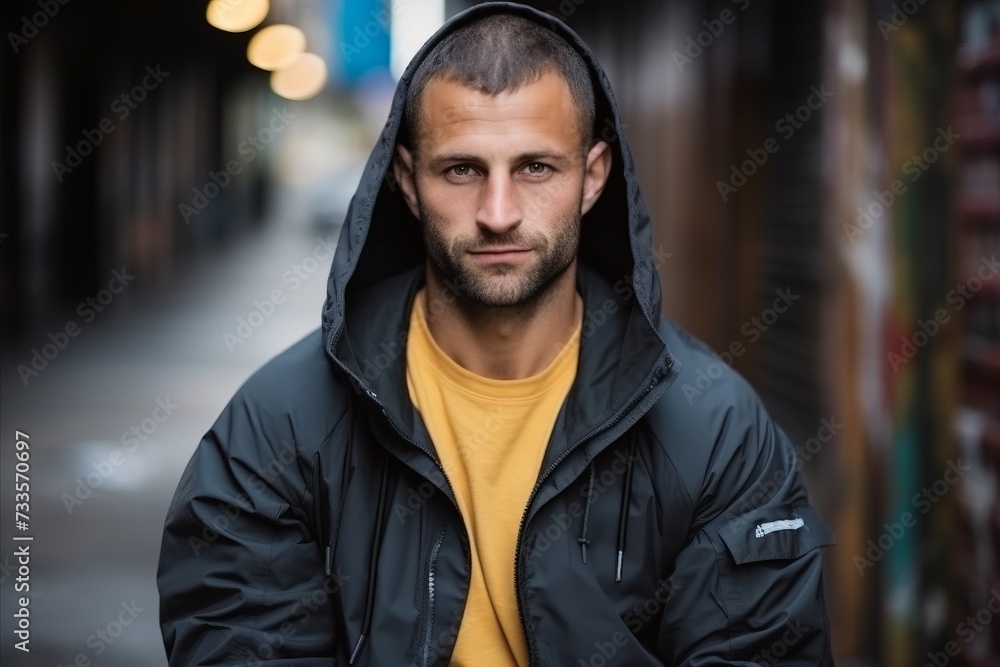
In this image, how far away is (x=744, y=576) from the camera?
2604 mm

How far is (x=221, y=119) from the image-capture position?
21.7 metres

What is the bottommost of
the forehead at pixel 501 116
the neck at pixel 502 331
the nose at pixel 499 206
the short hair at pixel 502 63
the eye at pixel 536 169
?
the neck at pixel 502 331

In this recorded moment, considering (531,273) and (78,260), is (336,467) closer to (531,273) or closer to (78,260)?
(531,273)

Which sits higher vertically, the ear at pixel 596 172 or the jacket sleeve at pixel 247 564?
the ear at pixel 596 172

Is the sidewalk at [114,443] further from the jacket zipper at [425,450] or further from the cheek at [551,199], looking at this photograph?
the cheek at [551,199]

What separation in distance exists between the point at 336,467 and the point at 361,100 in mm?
28343

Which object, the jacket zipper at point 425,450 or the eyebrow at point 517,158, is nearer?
the jacket zipper at point 425,450

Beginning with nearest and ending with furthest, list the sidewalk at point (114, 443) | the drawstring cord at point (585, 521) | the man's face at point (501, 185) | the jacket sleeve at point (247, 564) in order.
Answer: the jacket sleeve at point (247, 564) → the drawstring cord at point (585, 521) → the man's face at point (501, 185) → the sidewalk at point (114, 443)

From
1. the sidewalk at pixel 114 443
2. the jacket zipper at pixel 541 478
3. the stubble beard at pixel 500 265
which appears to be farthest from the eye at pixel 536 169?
the sidewalk at pixel 114 443

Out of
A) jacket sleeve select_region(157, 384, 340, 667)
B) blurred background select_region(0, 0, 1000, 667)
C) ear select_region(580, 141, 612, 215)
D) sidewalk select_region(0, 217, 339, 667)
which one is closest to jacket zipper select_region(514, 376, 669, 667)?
jacket sleeve select_region(157, 384, 340, 667)

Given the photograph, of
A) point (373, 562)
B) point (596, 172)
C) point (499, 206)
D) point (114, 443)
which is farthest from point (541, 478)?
point (114, 443)

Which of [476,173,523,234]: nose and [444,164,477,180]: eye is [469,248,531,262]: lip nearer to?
[476,173,523,234]: nose

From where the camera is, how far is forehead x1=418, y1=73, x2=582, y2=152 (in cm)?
274

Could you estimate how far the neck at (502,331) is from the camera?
9.48ft
